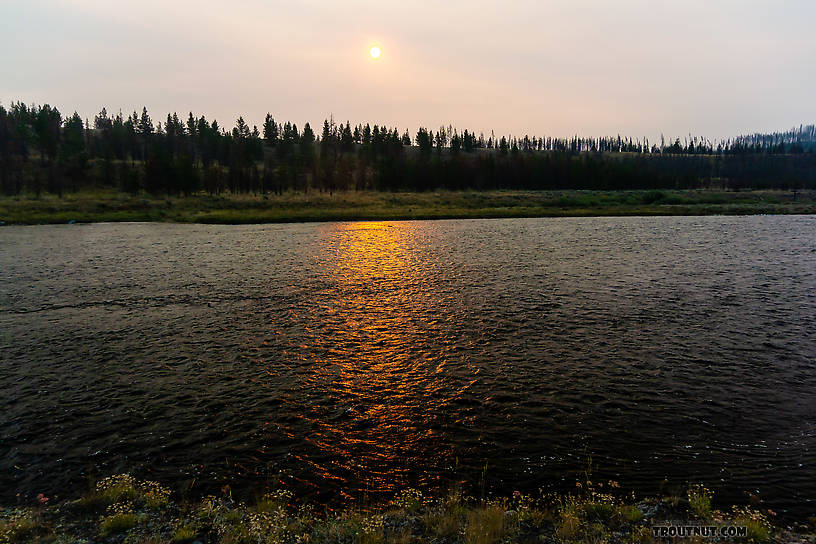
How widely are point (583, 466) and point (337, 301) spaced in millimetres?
17959

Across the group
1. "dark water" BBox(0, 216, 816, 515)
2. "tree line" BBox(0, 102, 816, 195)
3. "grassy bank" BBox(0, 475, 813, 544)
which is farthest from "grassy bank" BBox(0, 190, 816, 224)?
"grassy bank" BBox(0, 475, 813, 544)

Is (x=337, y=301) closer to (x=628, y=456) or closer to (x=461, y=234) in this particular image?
(x=628, y=456)

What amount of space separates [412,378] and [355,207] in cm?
8336

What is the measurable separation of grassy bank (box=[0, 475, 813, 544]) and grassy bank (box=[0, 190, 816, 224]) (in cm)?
7457

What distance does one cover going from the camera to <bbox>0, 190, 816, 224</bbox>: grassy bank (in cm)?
8219

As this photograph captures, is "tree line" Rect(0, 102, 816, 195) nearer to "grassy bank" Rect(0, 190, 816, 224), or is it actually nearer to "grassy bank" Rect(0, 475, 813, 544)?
"grassy bank" Rect(0, 190, 816, 224)

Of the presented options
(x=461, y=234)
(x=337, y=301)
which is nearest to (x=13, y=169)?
(x=461, y=234)

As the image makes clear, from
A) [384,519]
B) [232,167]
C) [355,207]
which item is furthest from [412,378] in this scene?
[232,167]

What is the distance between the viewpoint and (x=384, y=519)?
8.48 metres

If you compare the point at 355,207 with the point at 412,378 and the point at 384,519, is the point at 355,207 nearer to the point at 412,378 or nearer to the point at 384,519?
the point at 412,378

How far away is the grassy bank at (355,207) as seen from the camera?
8219 cm

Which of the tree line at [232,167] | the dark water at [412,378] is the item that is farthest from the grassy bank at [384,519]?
the tree line at [232,167]

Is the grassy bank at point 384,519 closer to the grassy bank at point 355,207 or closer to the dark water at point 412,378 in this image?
the dark water at point 412,378

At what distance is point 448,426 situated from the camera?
12305mm
